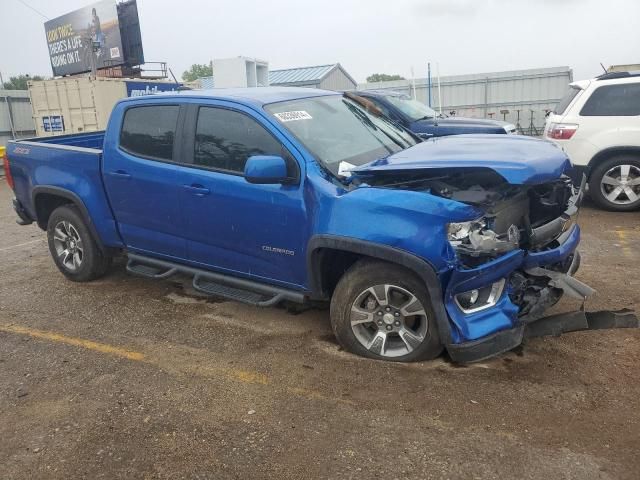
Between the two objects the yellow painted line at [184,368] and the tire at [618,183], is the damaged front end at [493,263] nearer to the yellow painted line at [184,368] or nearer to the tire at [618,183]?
the yellow painted line at [184,368]

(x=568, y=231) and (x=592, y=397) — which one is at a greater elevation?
(x=568, y=231)

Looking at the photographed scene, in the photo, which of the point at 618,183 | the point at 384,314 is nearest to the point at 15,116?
the point at 618,183

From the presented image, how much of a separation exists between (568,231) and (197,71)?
88.4 m

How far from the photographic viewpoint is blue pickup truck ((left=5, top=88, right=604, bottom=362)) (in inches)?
132

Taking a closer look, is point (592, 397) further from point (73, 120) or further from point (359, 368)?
point (73, 120)

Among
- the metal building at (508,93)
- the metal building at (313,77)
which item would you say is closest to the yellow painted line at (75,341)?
the metal building at (508,93)

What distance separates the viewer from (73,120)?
17.8 meters

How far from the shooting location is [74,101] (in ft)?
57.8

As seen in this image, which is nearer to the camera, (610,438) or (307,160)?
(610,438)

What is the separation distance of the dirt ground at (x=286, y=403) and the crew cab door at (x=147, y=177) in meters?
0.69

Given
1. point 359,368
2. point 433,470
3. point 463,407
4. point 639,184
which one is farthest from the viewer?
point 639,184

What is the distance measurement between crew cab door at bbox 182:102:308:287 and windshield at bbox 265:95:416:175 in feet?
0.67

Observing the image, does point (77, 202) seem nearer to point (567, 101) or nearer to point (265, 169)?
point (265, 169)

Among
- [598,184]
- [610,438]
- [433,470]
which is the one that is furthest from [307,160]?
[598,184]
